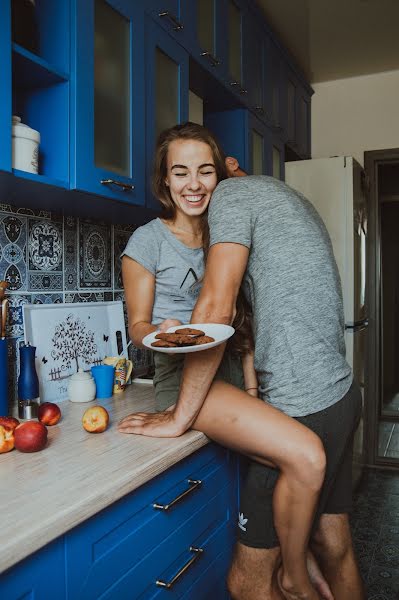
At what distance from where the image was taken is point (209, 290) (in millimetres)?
1229

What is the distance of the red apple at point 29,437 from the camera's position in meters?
1.13

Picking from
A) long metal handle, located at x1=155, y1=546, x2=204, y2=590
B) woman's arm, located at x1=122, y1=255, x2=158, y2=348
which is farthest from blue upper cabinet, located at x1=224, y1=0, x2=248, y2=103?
long metal handle, located at x1=155, y1=546, x2=204, y2=590

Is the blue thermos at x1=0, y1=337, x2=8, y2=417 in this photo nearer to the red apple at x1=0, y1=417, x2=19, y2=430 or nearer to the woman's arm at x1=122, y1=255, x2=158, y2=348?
the red apple at x1=0, y1=417, x2=19, y2=430

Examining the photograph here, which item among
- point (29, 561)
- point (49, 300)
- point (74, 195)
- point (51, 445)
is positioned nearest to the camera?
point (29, 561)

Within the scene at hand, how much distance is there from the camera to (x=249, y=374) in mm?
1545

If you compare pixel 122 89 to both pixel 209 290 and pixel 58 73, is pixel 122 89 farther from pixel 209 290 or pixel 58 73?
pixel 209 290

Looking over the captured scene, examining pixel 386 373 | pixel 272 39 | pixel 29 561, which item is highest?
pixel 272 39

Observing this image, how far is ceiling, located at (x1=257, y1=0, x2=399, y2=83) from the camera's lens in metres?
2.84

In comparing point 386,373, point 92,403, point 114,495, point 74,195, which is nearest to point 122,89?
point 74,195

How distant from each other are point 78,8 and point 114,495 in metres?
1.19

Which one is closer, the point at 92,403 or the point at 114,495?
the point at 114,495

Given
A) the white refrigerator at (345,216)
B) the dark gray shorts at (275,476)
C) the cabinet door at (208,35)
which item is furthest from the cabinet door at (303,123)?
the dark gray shorts at (275,476)

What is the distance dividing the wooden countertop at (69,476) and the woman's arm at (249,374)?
27 cm

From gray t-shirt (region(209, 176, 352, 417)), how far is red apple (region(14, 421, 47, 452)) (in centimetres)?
53
